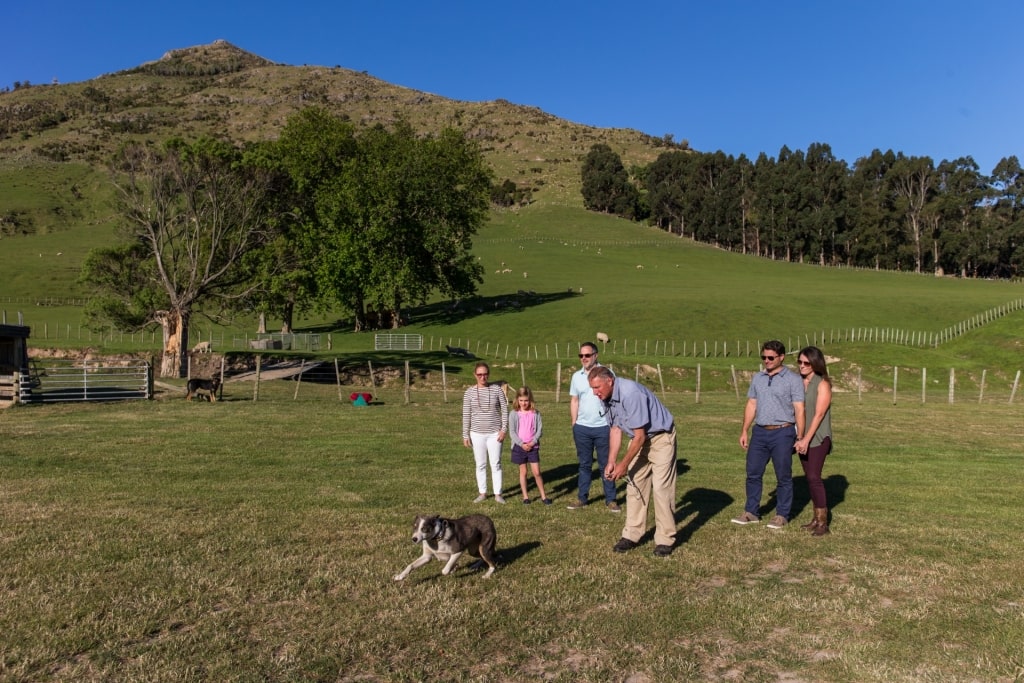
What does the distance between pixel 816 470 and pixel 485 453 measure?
16.4ft

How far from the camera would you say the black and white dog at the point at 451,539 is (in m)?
7.49

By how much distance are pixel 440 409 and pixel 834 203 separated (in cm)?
11717

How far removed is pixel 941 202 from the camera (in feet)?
360

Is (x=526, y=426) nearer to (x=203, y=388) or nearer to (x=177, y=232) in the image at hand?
(x=203, y=388)

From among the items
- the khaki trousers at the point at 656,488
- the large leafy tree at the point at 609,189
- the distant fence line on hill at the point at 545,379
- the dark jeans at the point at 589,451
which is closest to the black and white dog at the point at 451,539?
the khaki trousers at the point at 656,488

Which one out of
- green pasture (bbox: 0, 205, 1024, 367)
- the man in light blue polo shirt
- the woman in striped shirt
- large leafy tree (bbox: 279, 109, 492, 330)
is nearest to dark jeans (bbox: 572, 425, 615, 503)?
the man in light blue polo shirt

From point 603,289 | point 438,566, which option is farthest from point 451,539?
point 603,289

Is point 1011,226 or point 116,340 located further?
point 1011,226

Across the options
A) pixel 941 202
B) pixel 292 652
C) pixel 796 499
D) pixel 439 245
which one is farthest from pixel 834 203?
pixel 292 652

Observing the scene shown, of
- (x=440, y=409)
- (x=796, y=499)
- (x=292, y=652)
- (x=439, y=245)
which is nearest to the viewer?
(x=292, y=652)

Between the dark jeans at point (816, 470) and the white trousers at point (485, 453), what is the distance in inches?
180

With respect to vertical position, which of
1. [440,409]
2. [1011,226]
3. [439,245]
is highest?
[1011,226]

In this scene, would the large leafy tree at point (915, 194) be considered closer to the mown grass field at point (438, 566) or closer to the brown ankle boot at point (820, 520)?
the mown grass field at point (438, 566)

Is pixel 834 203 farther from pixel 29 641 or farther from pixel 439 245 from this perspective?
pixel 29 641
